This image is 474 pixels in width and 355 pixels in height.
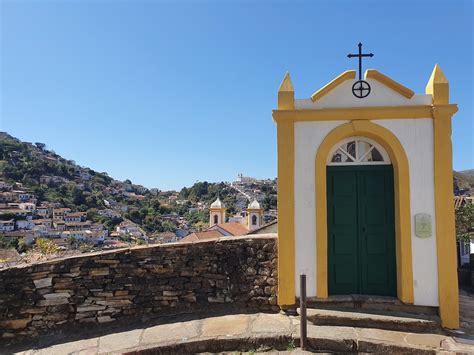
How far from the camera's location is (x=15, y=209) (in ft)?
257

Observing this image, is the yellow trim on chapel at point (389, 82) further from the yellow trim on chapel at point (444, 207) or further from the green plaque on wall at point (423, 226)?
the green plaque on wall at point (423, 226)

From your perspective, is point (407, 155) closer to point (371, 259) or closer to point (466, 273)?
point (371, 259)

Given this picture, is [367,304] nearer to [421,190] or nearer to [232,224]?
[421,190]

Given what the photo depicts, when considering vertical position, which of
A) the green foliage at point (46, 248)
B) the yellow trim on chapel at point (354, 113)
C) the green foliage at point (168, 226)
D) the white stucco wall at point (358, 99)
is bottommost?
the green foliage at point (168, 226)

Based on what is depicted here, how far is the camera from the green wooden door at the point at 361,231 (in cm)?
515

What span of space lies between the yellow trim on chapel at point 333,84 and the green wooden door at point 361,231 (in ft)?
4.01

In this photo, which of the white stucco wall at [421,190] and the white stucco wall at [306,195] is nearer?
the white stucco wall at [421,190]

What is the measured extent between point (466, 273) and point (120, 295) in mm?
7118

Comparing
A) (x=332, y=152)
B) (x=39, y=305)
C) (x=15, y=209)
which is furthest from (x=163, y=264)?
(x=15, y=209)

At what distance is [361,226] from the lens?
5195 millimetres

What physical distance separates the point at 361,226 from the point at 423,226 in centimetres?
85

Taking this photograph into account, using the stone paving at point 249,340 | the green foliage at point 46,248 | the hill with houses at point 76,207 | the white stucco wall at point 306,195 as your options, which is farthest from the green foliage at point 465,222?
the hill with houses at point 76,207

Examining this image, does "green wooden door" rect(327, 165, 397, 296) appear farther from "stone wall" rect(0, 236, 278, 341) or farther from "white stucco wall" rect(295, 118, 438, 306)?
"stone wall" rect(0, 236, 278, 341)

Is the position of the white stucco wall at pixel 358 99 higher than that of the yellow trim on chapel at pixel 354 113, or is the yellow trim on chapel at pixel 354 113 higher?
the white stucco wall at pixel 358 99
